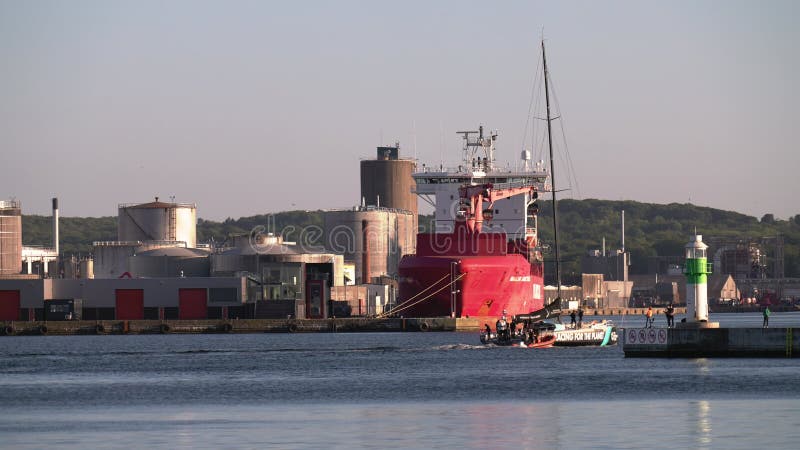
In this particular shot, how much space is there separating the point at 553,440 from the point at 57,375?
31.5 m

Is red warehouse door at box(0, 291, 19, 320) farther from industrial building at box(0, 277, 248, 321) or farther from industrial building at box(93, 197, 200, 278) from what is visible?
industrial building at box(93, 197, 200, 278)

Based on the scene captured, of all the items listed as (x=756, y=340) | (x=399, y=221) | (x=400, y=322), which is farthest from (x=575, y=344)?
(x=399, y=221)

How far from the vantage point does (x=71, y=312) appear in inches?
4454

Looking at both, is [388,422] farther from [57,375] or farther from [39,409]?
[57,375]

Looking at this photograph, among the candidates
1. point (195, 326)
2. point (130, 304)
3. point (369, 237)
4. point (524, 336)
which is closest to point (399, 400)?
point (524, 336)

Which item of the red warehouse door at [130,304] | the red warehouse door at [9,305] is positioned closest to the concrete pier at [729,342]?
the red warehouse door at [130,304]

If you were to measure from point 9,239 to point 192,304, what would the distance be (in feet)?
112

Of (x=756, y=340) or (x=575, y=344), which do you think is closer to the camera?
(x=756, y=340)

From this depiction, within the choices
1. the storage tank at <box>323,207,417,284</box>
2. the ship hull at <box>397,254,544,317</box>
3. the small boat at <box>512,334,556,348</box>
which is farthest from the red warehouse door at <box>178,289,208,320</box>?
the storage tank at <box>323,207,417,284</box>

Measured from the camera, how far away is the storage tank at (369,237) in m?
164

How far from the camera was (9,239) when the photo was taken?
140 metres

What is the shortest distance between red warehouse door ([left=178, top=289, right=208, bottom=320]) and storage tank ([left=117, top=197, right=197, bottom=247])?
35972mm

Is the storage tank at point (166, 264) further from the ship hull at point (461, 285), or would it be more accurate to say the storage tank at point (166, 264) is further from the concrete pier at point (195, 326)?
the ship hull at point (461, 285)

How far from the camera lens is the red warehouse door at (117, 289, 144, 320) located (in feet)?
369
